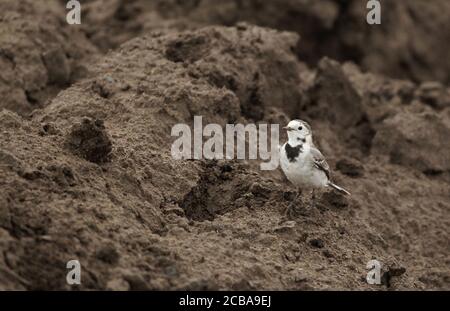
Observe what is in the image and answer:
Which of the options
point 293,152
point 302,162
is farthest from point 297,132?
point 302,162

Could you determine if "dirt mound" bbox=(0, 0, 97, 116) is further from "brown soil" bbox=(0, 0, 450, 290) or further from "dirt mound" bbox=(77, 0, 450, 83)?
"dirt mound" bbox=(77, 0, 450, 83)

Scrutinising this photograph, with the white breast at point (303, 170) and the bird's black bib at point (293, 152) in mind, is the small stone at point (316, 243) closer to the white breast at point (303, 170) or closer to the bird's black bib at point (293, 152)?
the white breast at point (303, 170)

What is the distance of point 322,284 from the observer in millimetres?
7145

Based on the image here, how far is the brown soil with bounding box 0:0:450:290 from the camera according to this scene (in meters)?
6.67

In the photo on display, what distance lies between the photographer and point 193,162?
855 cm

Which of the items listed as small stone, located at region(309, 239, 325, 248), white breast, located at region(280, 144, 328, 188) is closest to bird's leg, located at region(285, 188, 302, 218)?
white breast, located at region(280, 144, 328, 188)

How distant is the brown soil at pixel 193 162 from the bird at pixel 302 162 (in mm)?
194

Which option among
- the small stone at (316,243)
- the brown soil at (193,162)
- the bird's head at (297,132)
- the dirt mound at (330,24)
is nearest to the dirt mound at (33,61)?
the brown soil at (193,162)

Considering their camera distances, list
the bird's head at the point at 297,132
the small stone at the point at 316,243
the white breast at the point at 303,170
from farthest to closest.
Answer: the bird's head at the point at 297,132 < the white breast at the point at 303,170 < the small stone at the point at 316,243

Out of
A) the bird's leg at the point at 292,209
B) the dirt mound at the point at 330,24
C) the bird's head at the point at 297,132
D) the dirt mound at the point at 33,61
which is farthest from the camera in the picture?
the dirt mound at the point at 330,24

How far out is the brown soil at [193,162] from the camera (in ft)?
21.9

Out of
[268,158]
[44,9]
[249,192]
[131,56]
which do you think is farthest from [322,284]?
[44,9]

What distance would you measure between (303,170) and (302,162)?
82 millimetres
